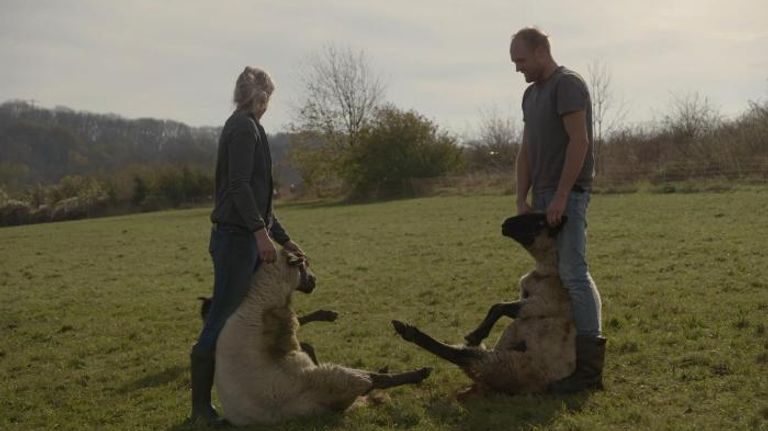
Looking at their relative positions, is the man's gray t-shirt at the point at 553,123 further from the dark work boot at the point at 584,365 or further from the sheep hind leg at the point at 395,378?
the sheep hind leg at the point at 395,378

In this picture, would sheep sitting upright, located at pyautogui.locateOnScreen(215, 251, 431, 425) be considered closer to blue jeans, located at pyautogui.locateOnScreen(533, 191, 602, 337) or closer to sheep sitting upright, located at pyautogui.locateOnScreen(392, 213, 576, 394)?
sheep sitting upright, located at pyautogui.locateOnScreen(392, 213, 576, 394)

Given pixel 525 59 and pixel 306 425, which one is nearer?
pixel 306 425

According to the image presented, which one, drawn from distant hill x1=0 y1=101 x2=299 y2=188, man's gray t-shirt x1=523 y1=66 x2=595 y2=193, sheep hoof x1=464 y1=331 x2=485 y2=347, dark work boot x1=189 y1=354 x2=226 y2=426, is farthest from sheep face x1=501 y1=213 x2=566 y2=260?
distant hill x1=0 y1=101 x2=299 y2=188

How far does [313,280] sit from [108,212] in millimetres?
66341

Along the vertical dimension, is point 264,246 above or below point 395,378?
above

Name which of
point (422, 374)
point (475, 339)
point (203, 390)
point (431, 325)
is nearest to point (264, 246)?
point (203, 390)

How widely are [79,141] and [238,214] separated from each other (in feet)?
489

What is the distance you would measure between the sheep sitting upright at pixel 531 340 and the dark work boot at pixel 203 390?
145 centimetres

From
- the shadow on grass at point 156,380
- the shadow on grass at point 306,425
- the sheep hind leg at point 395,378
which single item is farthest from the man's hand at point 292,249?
the shadow on grass at point 156,380

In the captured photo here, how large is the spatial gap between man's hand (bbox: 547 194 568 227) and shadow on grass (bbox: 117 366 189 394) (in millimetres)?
4008

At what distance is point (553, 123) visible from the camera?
5.16 meters

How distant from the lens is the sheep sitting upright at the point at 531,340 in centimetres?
514

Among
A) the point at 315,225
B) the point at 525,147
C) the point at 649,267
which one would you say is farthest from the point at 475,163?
the point at 525,147

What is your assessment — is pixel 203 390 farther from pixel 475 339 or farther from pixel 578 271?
pixel 578 271
